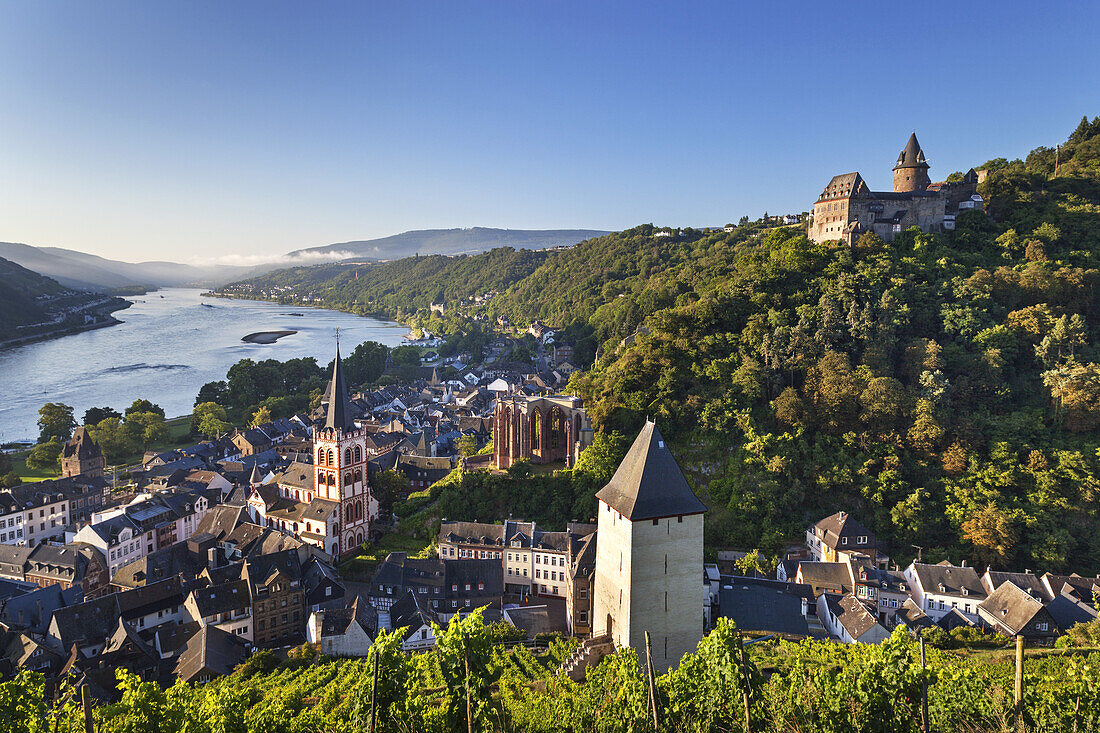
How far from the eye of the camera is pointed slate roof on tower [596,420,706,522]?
18906mm

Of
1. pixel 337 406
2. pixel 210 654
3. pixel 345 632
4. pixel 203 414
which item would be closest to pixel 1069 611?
pixel 345 632

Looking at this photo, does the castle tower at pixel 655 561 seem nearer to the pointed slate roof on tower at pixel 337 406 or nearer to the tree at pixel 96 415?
the pointed slate roof on tower at pixel 337 406

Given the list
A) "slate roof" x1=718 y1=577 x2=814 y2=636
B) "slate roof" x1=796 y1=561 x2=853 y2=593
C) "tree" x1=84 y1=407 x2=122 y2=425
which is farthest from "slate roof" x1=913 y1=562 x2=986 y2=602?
"tree" x1=84 y1=407 x2=122 y2=425

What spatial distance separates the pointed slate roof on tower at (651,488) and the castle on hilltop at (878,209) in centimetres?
3489

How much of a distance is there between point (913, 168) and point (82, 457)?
221 feet

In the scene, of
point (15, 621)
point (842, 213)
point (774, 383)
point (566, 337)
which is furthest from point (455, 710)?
point (566, 337)

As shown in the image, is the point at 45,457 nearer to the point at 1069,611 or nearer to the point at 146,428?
the point at 146,428

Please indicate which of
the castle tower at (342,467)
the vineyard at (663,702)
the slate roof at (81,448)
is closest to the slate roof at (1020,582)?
the vineyard at (663,702)

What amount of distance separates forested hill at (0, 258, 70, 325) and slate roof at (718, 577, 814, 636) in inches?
5524

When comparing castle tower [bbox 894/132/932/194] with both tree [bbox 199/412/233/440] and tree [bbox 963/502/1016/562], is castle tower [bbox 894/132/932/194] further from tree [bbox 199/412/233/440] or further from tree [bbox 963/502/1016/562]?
tree [bbox 199/412/233/440]

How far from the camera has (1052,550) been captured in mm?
31281

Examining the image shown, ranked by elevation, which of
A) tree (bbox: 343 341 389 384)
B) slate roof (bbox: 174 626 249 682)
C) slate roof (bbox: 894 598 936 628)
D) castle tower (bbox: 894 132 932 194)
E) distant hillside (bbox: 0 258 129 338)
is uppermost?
castle tower (bbox: 894 132 932 194)

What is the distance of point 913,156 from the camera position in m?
52.2

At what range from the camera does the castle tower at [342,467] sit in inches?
1415
